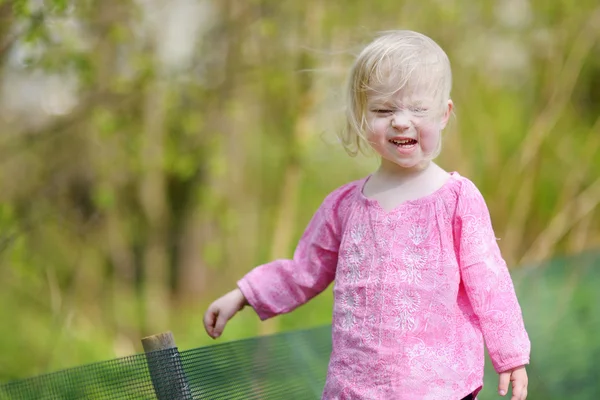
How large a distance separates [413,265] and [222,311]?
1.81 ft

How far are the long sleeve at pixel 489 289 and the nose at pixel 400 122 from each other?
0.20 metres

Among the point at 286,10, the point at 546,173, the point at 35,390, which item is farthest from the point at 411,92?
the point at 546,173

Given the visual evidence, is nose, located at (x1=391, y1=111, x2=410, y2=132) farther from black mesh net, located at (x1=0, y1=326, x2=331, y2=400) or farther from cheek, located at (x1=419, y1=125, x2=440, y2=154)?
black mesh net, located at (x1=0, y1=326, x2=331, y2=400)

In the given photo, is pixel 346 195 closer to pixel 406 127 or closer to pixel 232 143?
pixel 406 127

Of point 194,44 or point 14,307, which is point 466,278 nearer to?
point 194,44

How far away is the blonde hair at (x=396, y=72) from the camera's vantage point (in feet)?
6.48

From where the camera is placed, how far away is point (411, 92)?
6.48 ft

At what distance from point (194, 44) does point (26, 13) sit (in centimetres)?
335

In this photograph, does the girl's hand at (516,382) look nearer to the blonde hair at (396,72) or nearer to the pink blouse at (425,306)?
the pink blouse at (425,306)

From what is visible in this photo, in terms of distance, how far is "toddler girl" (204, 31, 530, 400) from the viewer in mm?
Answer: 1890

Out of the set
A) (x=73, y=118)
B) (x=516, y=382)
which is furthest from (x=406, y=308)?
(x=73, y=118)

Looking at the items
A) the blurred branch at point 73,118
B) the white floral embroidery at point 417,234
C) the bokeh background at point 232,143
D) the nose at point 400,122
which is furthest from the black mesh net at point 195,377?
the blurred branch at point 73,118

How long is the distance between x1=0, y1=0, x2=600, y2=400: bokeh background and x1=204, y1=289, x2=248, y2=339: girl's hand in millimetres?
1827

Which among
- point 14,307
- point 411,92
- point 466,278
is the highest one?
point 411,92
